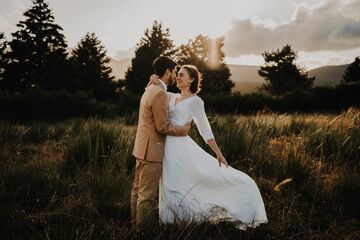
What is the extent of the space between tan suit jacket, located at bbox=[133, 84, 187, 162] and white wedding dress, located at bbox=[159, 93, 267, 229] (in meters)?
0.16

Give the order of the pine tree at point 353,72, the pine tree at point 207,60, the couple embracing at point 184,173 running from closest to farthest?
the couple embracing at point 184,173, the pine tree at point 207,60, the pine tree at point 353,72

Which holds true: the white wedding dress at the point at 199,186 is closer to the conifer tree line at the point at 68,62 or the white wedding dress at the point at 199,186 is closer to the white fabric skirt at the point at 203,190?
the white fabric skirt at the point at 203,190

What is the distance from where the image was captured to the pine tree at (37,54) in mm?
27656

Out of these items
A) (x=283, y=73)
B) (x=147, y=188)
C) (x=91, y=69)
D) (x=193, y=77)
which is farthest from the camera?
(x=283, y=73)

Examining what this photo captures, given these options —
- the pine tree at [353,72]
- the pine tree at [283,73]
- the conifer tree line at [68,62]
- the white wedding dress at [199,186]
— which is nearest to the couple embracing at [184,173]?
the white wedding dress at [199,186]

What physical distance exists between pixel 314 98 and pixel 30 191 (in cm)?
2124

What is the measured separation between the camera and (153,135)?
11.6ft

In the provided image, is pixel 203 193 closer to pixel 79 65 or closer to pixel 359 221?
pixel 359 221

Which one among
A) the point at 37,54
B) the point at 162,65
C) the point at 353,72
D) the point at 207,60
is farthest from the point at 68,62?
the point at 353,72

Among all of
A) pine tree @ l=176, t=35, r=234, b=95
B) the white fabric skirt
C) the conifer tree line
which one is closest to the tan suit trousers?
the white fabric skirt

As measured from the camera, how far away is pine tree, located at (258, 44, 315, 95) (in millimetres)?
42203

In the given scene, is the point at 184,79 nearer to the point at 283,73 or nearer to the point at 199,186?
the point at 199,186

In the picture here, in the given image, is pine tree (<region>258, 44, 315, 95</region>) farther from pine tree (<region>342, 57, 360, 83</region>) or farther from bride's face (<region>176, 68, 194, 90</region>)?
bride's face (<region>176, 68, 194, 90</region>)

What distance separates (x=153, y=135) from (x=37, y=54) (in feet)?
94.5
